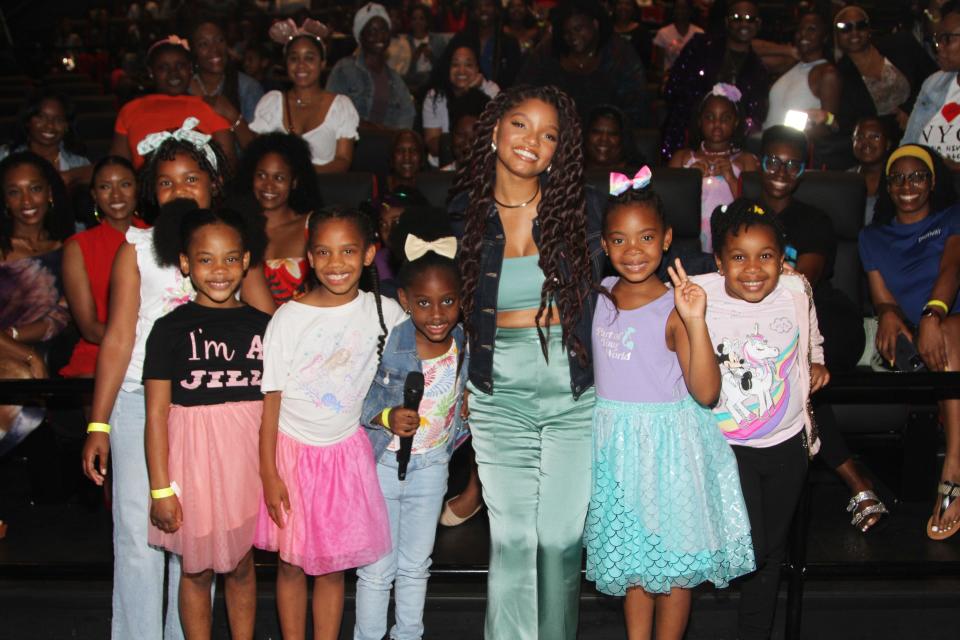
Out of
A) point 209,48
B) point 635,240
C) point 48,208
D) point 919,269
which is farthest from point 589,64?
point 635,240

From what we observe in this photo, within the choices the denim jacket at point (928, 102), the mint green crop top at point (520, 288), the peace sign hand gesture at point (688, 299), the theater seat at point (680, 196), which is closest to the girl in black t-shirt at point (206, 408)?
the mint green crop top at point (520, 288)

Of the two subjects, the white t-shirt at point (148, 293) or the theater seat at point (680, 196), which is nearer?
the white t-shirt at point (148, 293)

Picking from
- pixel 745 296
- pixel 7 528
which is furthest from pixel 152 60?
pixel 745 296

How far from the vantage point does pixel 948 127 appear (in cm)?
492

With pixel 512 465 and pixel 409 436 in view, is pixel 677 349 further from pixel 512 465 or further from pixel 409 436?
pixel 409 436

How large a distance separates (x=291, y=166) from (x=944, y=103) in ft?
10.1

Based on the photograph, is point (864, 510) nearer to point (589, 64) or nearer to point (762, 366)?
point (762, 366)

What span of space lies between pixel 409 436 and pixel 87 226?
2.44 metres

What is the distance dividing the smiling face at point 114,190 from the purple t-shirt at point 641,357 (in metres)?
1.64

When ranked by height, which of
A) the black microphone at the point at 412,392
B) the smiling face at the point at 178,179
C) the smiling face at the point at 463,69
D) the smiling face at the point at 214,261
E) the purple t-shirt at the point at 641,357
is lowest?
the black microphone at the point at 412,392

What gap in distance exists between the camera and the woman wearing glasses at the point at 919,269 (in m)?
3.71

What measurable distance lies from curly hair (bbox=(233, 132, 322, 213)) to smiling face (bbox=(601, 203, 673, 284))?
1.61 m

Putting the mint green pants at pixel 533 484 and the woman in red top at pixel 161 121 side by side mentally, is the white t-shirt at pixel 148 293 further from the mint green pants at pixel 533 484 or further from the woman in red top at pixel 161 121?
the woman in red top at pixel 161 121

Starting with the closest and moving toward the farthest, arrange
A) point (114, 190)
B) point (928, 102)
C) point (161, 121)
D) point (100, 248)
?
1. point (100, 248)
2. point (114, 190)
3. point (161, 121)
4. point (928, 102)
